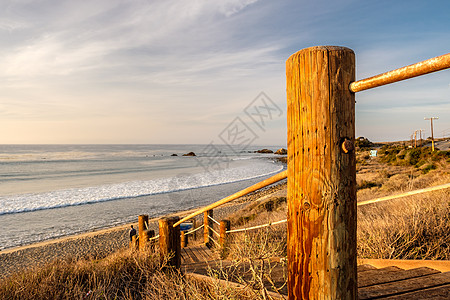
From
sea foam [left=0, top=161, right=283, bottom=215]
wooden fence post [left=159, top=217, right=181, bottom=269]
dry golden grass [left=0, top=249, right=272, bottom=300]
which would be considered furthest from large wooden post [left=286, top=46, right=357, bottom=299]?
sea foam [left=0, top=161, right=283, bottom=215]

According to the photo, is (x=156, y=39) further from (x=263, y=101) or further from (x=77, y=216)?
(x=263, y=101)

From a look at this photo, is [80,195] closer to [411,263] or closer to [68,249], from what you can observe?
[68,249]

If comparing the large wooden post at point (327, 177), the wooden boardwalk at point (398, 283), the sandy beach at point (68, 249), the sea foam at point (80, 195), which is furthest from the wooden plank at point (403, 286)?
the sea foam at point (80, 195)

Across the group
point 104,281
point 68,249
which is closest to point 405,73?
point 104,281

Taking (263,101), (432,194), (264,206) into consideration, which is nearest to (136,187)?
(264,206)

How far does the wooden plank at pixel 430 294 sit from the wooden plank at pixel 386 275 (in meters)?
0.29

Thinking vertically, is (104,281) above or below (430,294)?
below

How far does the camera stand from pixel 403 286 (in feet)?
→ 6.57

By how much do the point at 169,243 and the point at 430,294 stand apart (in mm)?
2666

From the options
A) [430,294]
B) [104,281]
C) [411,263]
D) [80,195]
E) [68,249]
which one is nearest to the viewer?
[430,294]

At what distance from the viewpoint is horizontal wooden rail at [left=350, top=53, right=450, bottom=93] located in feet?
2.91

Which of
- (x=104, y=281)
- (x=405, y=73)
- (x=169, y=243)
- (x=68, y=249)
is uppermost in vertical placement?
(x=405, y=73)

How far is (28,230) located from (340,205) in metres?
15.3

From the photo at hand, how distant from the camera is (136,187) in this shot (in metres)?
22.9
